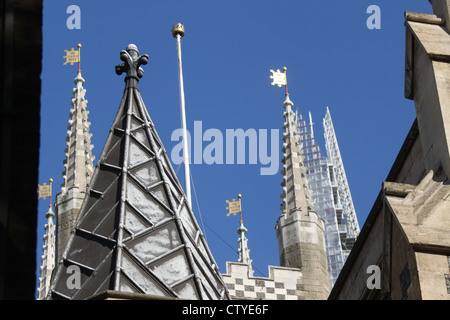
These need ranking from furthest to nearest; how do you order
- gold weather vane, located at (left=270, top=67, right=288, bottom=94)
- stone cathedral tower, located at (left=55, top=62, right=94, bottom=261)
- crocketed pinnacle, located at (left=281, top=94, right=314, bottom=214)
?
gold weather vane, located at (left=270, top=67, right=288, bottom=94) → crocketed pinnacle, located at (left=281, top=94, right=314, bottom=214) → stone cathedral tower, located at (left=55, top=62, right=94, bottom=261)

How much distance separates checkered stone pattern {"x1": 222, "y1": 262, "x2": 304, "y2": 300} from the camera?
3862 cm

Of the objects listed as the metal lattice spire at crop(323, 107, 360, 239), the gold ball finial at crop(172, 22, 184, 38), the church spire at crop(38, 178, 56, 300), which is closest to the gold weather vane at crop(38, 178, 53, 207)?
the church spire at crop(38, 178, 56, 300)

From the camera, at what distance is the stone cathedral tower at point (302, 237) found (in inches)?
1575

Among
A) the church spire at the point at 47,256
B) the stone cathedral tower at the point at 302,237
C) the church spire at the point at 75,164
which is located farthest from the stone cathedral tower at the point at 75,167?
the stone cathedral tower at the point at 302,237

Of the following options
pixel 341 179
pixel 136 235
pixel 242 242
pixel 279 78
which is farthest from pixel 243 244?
pixel 341 179

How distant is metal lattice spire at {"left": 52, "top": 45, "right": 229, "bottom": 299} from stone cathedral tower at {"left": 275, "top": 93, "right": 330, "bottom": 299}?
75.2 feet

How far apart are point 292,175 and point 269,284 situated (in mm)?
5147

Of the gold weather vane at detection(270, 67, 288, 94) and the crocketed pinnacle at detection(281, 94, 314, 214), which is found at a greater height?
the gold weather vane at detection(270, 67, 288, 94)

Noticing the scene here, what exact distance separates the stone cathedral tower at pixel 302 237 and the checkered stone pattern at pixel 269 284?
1.18ft

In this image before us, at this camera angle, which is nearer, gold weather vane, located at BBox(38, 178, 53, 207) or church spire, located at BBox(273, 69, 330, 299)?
church spire, located at BBox(273, 69, 330, 299)

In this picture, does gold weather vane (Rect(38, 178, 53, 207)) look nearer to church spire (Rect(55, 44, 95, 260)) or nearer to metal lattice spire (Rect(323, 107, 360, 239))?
church spire (Rect(55, 44, 95, 260))

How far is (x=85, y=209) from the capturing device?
1642 cm

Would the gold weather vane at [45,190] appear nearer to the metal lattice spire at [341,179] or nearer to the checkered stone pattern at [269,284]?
the checkered stone pattern at [269,284]

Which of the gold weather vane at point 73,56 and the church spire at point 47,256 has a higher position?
the gold weather vane at point 73,56
